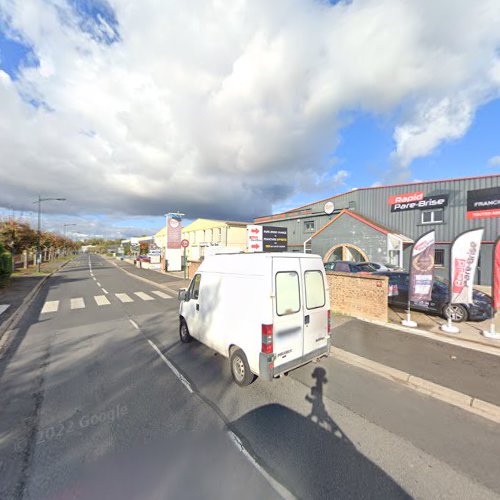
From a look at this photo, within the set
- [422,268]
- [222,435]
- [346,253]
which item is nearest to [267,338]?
[222,435]

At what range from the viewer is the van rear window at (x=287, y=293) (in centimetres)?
399

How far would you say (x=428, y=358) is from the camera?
207 inches

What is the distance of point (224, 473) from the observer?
258 centimetres

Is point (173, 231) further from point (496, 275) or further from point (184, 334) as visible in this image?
point (496, 275)

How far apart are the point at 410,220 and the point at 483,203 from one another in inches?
162

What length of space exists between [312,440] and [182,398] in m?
2.11

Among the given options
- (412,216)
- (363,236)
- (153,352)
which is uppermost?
(412,216)

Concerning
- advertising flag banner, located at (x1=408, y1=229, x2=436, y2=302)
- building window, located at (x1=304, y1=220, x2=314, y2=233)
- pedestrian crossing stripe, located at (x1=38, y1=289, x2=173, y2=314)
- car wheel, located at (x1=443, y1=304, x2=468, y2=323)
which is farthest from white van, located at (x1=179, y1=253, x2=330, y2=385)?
building window, located at (x1=304, y1=220, x2=314, y2=233)

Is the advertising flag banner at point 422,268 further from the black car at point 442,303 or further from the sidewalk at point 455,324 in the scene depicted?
the sidewalk at point 455,324

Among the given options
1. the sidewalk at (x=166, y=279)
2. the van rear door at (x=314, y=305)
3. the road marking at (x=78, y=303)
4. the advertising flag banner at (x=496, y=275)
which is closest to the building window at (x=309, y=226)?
the sidewalk at (x=166, y=279)

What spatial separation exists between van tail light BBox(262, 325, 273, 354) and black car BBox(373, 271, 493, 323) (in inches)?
234

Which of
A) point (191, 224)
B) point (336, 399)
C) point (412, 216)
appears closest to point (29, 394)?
point (336, 399)

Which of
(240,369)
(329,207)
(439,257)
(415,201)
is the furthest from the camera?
(329,207)

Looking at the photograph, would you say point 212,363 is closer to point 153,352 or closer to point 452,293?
point 153,352
